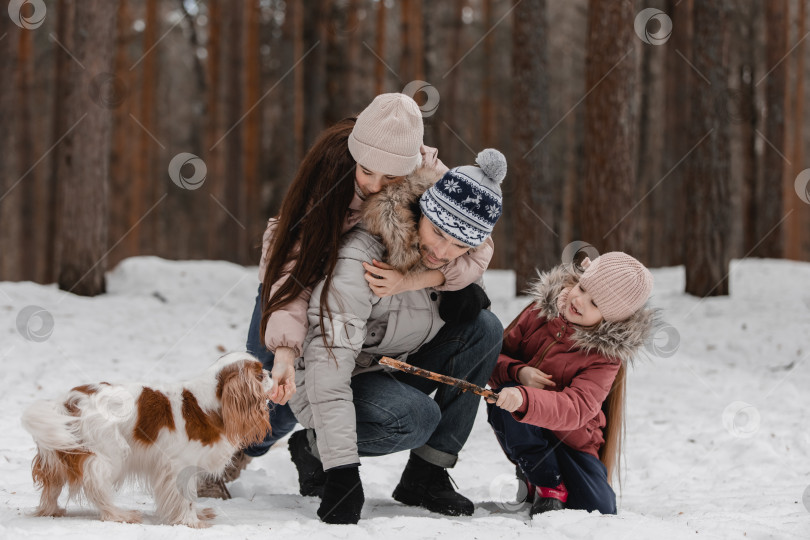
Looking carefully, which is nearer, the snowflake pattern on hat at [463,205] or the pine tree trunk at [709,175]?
the snowflake pattern on hat at [463,205]

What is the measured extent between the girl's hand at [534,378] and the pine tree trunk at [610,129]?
13.0 feet

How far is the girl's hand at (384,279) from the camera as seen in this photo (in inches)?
118

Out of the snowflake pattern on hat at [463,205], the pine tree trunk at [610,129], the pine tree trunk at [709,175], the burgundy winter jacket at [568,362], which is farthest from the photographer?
the pine tree trunk at [709,175]

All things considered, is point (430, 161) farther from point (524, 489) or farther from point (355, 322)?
point (524, 489)

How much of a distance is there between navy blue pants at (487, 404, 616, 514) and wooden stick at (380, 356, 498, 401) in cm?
32

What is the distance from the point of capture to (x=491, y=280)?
10719 mm

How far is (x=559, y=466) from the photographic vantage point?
10.8 ft

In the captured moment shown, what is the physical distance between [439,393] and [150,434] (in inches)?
50.5

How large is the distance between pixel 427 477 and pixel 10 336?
4.26m

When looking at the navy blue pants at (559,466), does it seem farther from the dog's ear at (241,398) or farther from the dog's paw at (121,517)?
the dog's paw at (121,517)

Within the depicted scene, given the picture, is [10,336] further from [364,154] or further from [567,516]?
[567,516]

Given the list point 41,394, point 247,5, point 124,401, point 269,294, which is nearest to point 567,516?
point 269,294

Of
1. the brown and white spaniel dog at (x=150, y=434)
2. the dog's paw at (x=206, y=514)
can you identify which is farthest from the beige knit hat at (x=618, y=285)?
the dog's paw at (x=206, y=514)

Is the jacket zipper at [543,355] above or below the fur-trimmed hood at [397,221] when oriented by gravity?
below
